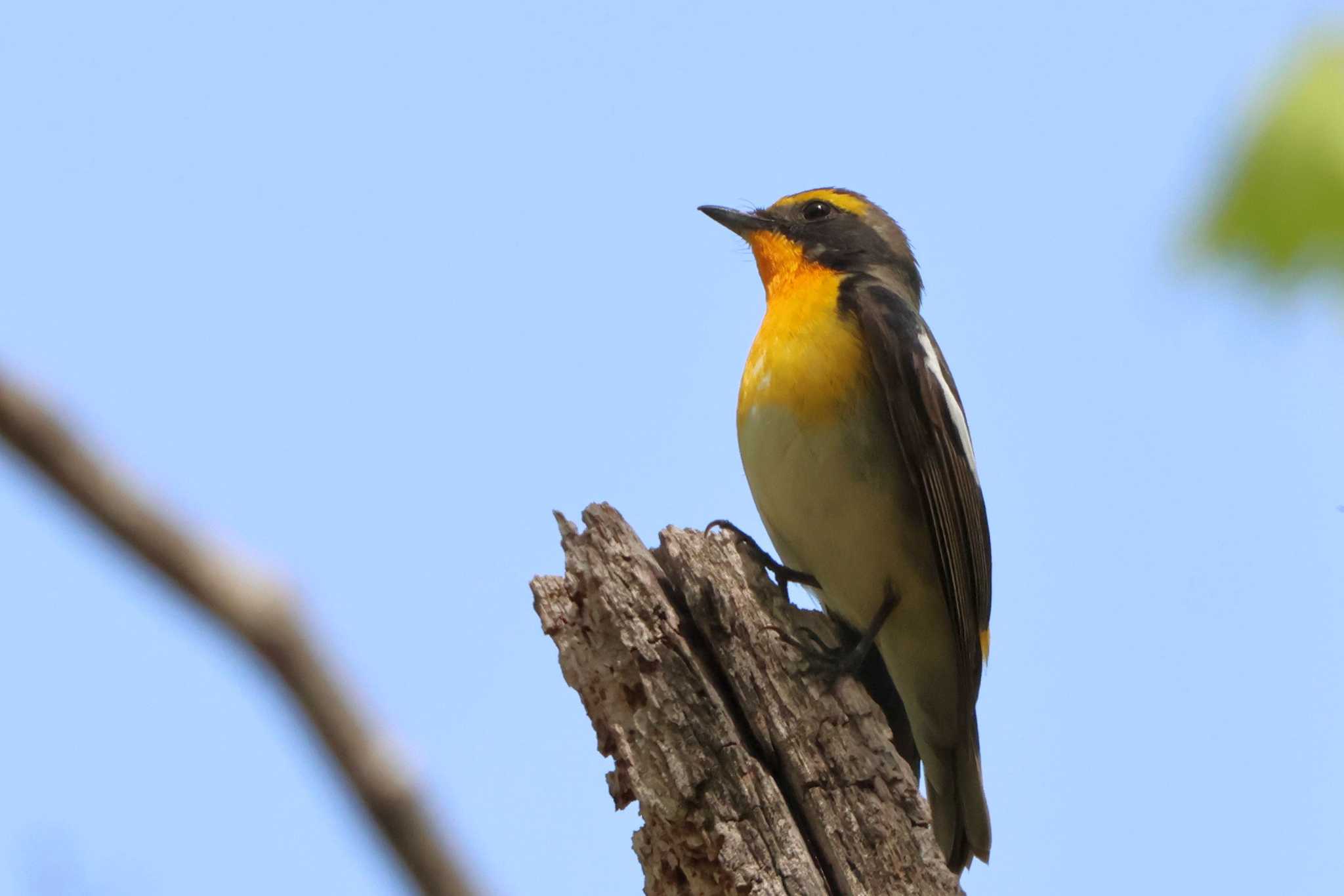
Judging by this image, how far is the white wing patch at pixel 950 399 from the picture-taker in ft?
20.4

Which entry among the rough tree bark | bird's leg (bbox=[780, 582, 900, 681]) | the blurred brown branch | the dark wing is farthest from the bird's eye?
the blurred brown branch

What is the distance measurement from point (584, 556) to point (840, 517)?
61.9 inches

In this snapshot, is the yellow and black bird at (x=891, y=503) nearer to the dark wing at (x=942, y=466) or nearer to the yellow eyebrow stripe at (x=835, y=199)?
the dark wing at (x=942, y=466)

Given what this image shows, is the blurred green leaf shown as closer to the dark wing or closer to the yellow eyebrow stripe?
the dark wing

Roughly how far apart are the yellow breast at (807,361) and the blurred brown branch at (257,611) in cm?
519

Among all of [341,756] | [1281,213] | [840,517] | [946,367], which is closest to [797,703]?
[840,517]

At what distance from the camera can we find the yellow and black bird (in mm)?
6031

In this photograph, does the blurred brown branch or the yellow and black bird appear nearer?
the blurred brown branch

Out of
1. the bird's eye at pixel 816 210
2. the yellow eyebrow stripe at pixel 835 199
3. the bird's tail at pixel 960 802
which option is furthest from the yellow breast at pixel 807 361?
the bird's tail at pixel 960 802

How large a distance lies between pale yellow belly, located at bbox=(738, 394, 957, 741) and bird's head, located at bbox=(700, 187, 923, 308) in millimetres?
1230

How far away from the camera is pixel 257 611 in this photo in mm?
838

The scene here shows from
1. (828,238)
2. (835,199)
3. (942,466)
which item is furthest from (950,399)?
(835,199)

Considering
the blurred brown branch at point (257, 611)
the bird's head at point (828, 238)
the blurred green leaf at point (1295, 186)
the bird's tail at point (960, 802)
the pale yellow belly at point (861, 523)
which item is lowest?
the blurred brown branch at point (257, 611)

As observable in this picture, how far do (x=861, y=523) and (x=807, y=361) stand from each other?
72 cm
